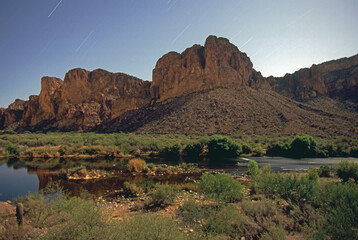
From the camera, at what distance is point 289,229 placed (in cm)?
643

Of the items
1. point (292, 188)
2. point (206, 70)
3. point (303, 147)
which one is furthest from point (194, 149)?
point (206, 70)

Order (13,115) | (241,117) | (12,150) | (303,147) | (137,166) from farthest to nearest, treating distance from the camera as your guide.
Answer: (13,115)
(241,117)
(303,147)
(12,150)
(137,166)

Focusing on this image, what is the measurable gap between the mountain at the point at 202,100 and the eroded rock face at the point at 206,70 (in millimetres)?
289

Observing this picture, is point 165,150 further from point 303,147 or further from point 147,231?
point 147,231

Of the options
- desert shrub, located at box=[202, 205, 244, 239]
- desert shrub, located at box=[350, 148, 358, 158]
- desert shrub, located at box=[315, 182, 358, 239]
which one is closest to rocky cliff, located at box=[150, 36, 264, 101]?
desert shrub, located at box=[350, 148, 358, 158]

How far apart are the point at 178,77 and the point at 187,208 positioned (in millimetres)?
62177

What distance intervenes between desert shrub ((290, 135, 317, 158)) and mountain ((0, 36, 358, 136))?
344 inches

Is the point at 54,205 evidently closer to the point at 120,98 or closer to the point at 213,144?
the point at 213,144

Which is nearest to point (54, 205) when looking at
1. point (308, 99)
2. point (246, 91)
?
point (246, 91)

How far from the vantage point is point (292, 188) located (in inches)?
350

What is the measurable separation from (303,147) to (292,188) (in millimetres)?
24659

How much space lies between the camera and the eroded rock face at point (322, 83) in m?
73.0

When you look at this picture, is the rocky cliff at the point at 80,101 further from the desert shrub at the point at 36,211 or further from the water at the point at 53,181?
the desert shrub at the point at 36,211

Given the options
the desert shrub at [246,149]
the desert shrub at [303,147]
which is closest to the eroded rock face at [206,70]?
the desert shrub at [246,149]
